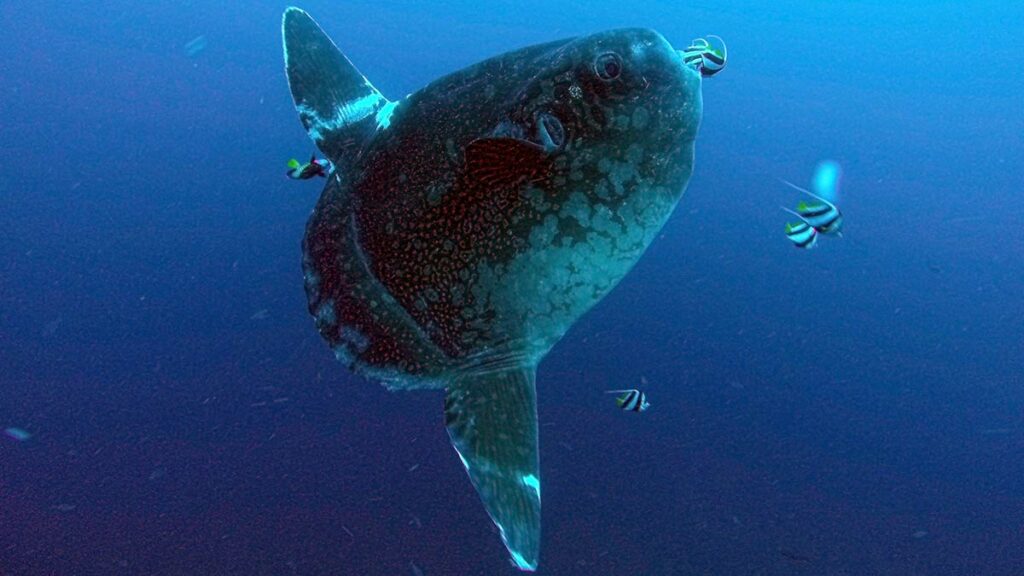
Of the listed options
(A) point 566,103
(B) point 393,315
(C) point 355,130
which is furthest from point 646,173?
(C) point 355,130

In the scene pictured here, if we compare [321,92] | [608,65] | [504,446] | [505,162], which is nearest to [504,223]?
[505,162]

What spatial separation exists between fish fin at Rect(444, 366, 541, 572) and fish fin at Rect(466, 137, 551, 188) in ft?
2.41

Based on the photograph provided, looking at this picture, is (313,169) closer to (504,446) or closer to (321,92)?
(321,92)

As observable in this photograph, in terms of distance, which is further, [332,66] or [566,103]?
[332,66]

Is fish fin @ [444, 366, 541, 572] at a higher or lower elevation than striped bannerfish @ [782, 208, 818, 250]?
higher

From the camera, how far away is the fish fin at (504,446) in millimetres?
1878

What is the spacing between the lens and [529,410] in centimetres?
215

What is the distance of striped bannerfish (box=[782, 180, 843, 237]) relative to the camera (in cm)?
304

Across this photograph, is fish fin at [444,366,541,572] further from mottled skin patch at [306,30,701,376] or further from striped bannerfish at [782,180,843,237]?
striped bannerfish at [782,180,843,237]

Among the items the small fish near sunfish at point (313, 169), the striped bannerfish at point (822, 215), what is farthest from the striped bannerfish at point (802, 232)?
the small fish near sunfish at point (313, 169)

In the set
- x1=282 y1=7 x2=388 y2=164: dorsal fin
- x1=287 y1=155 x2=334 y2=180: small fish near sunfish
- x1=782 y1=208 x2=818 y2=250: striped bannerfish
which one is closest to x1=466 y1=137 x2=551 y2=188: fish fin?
x1=282 y1=7 x2=388 y2=164: dorsal fin

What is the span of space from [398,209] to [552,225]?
2.04ft

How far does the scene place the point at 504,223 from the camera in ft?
6.98

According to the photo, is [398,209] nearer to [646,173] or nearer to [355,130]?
[355,130]
